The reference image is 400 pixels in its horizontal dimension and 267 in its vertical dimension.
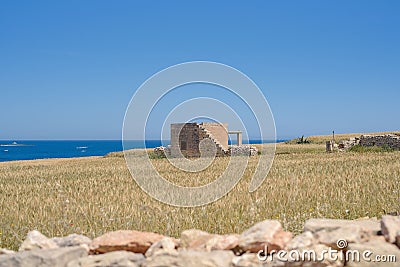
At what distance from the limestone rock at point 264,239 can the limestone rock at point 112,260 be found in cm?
102

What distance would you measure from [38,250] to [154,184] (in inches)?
292

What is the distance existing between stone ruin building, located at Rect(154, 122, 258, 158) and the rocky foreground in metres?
23.5

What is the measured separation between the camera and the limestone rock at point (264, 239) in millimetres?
4358

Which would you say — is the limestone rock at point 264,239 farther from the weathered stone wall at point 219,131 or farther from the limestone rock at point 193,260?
the weathered stone wall at point 219,131

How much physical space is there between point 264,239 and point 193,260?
2.49 ft

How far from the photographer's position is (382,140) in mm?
28828

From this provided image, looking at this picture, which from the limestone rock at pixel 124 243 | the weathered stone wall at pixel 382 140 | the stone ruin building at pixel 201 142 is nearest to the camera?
the limestone rock at pixel 124 243

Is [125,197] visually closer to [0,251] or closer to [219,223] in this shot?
[219,223]

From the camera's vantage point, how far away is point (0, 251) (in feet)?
16.0

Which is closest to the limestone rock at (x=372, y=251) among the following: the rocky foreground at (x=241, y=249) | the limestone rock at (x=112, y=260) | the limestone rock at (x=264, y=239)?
the rocky foreground at (x=241, y=249)

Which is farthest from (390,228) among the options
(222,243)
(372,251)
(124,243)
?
(124,243)

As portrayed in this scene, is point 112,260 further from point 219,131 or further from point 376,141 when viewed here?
point 376,141

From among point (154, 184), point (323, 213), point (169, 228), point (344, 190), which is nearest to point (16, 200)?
point (154, 184)

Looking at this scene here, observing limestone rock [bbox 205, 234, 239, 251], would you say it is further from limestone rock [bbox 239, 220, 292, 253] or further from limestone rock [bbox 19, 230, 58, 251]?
limestone rock [bbox 19, 230, 58, 251]
